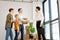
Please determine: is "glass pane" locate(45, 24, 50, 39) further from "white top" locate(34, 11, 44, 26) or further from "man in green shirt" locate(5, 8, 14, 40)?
"man in green shirt" locate(5, 8, 14, 40)

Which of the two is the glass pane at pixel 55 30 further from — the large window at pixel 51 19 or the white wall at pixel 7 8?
the white wall at pixel 7 8

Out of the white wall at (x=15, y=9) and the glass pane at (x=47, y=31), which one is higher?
the white wall at (x=15, y=9)

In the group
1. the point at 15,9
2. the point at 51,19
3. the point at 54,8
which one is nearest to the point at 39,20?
the point at 51,19

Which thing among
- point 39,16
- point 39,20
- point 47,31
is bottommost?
point 47,31

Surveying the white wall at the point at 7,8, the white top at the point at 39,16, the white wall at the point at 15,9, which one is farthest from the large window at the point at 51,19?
the white wall at the point at 7,8

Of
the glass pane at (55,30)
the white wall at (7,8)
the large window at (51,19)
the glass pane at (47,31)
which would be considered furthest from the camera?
the glass pane at (47,31)

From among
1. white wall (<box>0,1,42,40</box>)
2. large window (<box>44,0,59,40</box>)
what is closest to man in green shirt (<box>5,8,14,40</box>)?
white wall (<box>0,1,42,40</box>)

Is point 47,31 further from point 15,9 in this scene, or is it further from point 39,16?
point 15,9

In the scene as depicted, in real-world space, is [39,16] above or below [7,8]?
below

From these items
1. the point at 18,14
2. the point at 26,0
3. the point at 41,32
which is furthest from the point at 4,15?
the point at 41,32

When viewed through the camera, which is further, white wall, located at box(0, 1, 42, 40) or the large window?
white wall, located at box(0, 1, 42, 40)

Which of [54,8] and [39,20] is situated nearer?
[54,8]

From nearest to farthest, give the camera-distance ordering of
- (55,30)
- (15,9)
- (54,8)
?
(55,30) → (54,8) → (15,9)

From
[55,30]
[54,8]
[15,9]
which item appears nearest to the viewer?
[55,30]
